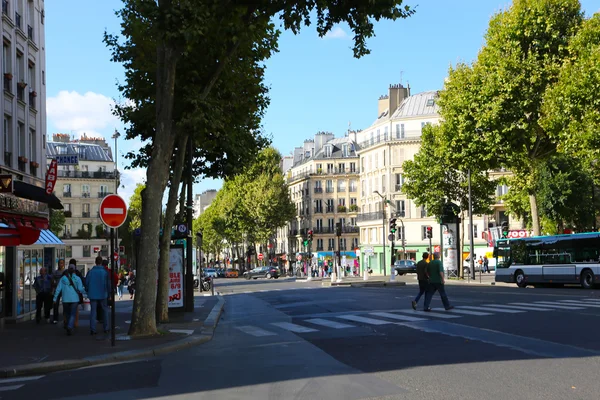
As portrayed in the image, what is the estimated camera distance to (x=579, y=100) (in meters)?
37.3

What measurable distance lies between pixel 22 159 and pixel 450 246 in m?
37.0

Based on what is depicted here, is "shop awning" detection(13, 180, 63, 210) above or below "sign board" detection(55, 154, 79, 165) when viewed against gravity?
below

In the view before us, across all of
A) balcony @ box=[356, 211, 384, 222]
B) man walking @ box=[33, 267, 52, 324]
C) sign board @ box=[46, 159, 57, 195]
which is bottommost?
man walking @ box=[33, 267, 52, 324]

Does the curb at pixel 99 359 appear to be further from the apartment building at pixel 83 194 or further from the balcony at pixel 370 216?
the balcony at pixel 370 216

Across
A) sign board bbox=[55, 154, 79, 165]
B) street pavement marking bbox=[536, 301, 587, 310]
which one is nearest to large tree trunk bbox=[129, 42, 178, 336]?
street pavement marking bbox=[536, 301, 587, 310]

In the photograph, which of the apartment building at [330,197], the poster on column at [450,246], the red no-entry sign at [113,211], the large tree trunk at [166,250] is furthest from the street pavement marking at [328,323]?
the apartment building at [330,197]

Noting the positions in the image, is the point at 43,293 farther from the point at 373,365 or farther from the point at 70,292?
the point at 373,365

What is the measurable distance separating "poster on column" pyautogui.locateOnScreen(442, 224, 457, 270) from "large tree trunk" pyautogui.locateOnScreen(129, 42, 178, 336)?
138 ft

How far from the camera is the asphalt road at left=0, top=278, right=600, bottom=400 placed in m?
9.05

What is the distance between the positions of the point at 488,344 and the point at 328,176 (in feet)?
332

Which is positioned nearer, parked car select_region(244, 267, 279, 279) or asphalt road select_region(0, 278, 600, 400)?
asphalt road select_region(0, 278, 600, 400)

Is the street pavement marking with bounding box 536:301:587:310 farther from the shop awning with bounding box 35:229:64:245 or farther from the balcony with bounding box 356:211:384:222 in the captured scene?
the balcony with bounding box 356:211:384:222

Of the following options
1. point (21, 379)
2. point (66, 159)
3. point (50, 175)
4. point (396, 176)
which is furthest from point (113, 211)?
point (396, 176)

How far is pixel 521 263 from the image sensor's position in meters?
41.8
